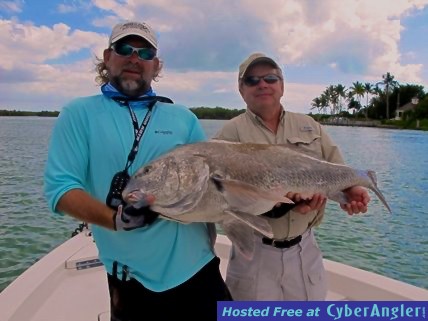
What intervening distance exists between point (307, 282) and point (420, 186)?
840 inches

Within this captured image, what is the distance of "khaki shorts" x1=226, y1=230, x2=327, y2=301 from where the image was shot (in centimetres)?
352

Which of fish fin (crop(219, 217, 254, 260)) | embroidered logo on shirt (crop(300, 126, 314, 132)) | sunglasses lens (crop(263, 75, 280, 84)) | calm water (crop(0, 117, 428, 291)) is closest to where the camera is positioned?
fish fin (crop(219, 217, 254, 260))

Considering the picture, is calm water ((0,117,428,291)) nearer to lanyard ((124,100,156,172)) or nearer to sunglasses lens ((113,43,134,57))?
lanyard ((124,100,156,172))

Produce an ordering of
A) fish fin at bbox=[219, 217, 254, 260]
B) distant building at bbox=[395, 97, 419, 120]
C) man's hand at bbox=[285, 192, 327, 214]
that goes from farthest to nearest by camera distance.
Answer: distant building at bbox=[395, 97, 419, 120] → man's hand at bbox=[285, 192, 327, 214] → fish fin at bbox=[219, 217, 254, 260]

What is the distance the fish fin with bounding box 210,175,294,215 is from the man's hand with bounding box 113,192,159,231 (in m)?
0.47

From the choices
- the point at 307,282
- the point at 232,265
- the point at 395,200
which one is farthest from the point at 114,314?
the point at 395,200

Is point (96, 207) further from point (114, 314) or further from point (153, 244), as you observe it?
point (114, 314)

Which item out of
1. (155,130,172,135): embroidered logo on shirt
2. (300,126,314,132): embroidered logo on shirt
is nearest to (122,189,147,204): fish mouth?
(155,130,172,135): embroidered logo on shirt

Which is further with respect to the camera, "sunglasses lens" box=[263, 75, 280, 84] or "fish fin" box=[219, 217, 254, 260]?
"sunglasses lens" box=[263, 75, 280, 84]

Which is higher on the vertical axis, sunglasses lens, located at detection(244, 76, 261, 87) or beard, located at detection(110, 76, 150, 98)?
sunglasses lens, located at detection(244, 76, 261, 87)

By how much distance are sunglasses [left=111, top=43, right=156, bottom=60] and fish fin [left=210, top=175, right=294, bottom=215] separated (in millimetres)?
930

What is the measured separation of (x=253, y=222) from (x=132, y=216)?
80 cm

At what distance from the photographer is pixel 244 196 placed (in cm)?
278

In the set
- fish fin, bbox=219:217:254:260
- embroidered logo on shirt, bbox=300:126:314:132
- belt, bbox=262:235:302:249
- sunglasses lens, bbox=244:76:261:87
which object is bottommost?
belt, bbox=262:235:302:249
